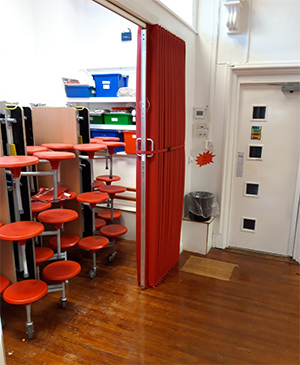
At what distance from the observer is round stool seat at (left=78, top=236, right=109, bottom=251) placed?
10.2 ft

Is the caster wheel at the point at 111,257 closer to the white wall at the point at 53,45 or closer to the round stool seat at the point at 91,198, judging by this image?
the round stool seat at the point at 91,198

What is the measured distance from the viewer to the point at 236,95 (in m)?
3.54

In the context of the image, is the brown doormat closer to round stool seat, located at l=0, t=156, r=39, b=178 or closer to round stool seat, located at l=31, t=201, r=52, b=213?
round stool seat, located at l=31, t=201, r=52, b=213

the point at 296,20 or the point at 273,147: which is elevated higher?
the point at 296,20

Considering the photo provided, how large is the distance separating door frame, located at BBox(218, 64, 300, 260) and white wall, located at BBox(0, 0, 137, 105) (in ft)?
4.63

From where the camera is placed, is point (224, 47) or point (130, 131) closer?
point (224, 47)

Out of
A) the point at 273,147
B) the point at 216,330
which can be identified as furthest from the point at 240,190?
the point at 216,330

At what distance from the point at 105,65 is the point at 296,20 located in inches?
94.4

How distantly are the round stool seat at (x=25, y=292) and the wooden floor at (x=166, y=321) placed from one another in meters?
0.33

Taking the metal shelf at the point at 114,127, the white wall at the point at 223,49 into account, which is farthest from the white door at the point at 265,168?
the metal shelf at the point at 114,127

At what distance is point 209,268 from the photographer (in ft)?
11.1

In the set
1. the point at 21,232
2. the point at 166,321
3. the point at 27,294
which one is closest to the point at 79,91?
the point at 21,232

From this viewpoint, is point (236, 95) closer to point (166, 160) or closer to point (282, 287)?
point (166, 160)

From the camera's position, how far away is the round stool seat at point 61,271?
2.57 m
